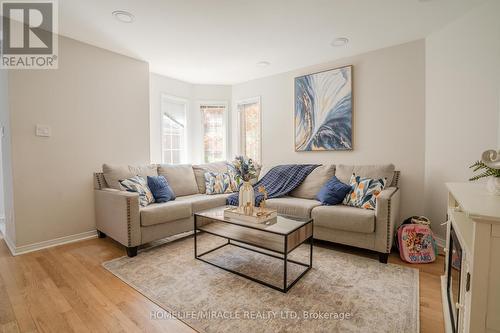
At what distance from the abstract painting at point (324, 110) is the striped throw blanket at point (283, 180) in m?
0.40

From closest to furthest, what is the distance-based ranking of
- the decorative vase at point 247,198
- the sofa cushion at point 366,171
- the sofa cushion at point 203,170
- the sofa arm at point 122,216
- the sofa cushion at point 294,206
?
the decorative vase at point 247,198
the sofa arm at point 122,216
the sofa cushion at point 294,206
the sofa cushion at point 366,171
the sofa cushion at point 203,170

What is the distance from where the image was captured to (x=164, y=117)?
14.1 ft

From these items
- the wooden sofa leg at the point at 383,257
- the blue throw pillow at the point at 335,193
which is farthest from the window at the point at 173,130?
the wooden sofa leg at the point at 383,257

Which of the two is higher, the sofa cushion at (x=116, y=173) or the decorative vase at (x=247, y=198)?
the sofa cushion at (x=116, y=173)

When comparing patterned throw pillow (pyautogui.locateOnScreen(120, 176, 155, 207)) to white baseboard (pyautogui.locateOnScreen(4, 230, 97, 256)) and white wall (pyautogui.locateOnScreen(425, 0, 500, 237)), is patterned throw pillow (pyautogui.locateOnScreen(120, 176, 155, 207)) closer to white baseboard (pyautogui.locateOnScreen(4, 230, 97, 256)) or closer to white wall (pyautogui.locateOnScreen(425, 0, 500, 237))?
white baseboard (pyautogui.locateOnScreen(4, 230, 97, 256))

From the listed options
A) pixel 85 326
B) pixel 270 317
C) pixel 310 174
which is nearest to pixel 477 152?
pixel 310 174

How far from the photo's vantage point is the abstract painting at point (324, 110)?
3.36 metres

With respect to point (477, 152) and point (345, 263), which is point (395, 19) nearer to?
point (477, 152)

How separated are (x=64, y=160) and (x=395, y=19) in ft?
12.9

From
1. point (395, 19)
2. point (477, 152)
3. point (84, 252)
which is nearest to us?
point (477, 152)

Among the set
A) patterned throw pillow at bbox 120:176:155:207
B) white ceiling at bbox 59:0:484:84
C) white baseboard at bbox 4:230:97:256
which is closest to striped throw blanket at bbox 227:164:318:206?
patterned throw pillow at bbox 120:176:155:207

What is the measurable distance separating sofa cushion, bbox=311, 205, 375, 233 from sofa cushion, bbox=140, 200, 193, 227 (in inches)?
59.0

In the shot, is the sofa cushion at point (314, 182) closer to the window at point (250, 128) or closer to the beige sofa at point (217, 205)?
the beige sofa at point (217, 205)

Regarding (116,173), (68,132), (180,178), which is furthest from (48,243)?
(180,178)
